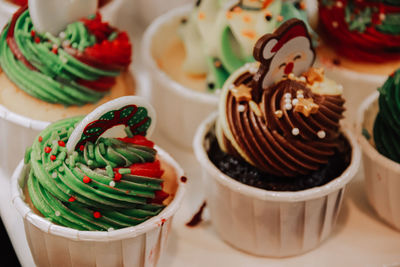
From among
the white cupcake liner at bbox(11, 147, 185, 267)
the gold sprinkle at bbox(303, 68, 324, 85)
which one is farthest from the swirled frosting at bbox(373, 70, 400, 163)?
the white cupcake liner at bbox(11, 147, 185, 267)

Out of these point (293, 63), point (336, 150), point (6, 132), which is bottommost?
point (336, 150)

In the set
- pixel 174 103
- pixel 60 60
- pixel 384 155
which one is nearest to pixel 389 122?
pixel 384 155

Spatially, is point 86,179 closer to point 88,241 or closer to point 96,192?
point 96,192

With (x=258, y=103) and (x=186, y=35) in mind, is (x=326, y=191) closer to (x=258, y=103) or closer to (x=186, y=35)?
(x=258, y=103)

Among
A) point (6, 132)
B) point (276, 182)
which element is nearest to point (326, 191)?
point (276, 182)

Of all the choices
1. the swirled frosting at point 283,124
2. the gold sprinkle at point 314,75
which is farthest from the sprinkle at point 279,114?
the gold sprinkle at point 314,75

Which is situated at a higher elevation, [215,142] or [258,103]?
[258,103]

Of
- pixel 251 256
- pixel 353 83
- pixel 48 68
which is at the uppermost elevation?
pixel 48 68
